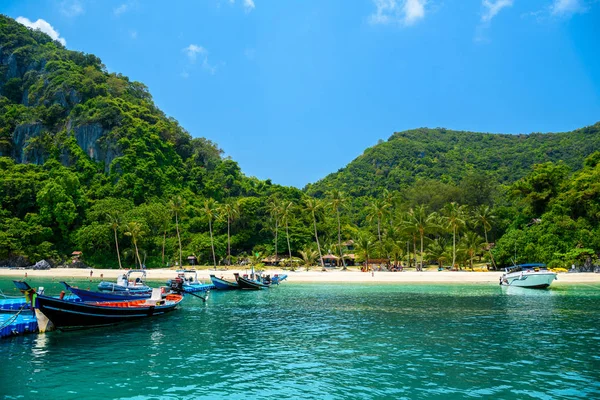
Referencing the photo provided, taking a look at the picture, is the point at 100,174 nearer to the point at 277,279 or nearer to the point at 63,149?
the point at 63,149

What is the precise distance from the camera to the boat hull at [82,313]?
22.0m

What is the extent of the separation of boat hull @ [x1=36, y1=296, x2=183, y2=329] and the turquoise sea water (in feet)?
2.18

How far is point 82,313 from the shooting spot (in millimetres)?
23234

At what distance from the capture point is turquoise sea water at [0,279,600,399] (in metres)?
13.5

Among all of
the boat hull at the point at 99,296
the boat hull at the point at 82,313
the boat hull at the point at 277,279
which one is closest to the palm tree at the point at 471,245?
the boat hull at the point at 277,279

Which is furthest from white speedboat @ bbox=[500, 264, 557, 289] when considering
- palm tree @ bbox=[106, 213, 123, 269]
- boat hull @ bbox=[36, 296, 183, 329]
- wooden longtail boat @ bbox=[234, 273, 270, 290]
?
palm tree @ bbox=[106, 213, 123, 269]

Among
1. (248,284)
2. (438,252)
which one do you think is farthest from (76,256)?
(438,252)

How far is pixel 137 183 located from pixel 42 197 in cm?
1881

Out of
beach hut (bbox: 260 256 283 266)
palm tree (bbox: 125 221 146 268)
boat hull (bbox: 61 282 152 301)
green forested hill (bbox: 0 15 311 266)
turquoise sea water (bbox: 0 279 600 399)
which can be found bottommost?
turquoise sea water (bbox: 0 279 600 399)

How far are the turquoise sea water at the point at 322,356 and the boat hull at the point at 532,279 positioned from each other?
16858 millimetres

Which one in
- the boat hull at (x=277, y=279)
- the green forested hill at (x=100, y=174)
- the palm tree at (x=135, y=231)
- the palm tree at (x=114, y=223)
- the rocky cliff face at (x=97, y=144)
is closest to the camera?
the boat hull at (x=277, y=279)

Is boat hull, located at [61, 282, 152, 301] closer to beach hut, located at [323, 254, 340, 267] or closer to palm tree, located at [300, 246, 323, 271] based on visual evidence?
palm tree, located at [300, 246, 323, 271]

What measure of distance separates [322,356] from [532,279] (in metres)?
39.2

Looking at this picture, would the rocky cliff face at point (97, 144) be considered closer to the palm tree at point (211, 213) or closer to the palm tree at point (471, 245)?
the palm tree at point (211, 213)
